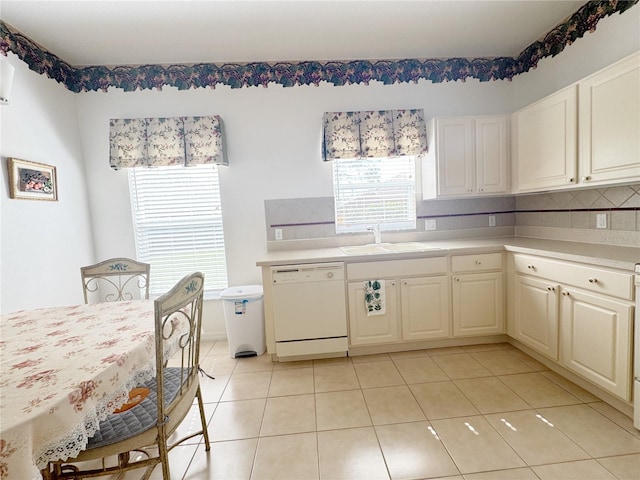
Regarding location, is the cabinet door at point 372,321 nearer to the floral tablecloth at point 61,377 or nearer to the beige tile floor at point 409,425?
the beige tile floor at point 409,425

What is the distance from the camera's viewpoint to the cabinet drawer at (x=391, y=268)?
8.47 ft

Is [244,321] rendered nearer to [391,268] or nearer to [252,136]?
[391,268]

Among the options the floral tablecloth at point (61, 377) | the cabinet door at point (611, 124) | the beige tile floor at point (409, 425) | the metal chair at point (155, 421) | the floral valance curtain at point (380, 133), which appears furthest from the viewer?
the floral valance curtain at point (380, 133)

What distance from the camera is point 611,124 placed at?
194 cm

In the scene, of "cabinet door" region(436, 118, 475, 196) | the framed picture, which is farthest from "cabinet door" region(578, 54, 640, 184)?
the framed picture

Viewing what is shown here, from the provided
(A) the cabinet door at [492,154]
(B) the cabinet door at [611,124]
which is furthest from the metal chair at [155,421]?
(A) the cabinet door at [492,154]

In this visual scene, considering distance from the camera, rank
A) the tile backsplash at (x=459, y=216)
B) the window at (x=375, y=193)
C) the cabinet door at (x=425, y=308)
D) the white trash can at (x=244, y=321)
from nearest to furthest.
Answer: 1. the cabinet door at (x=425, y=308)
2. the white trash can at (x=244, y=321)
3. the tile backsplash at (x=459, y=216)
4. the window at (x=375, y=193)

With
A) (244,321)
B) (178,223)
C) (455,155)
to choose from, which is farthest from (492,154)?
(178,223)

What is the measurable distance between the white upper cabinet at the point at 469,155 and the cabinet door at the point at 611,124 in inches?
29.1

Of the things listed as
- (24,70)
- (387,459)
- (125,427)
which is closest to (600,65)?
(387,459)

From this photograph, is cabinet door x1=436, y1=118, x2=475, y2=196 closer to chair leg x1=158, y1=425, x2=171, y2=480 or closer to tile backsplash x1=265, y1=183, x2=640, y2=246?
tile backsplash x1=265, y1=183, x2=640, y2=246

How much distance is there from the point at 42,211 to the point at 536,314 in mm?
3824

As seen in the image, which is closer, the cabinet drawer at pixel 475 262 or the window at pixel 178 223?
the cabinet drawer at pixel 475 262

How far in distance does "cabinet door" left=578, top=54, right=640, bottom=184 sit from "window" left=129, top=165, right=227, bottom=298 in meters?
2.95
